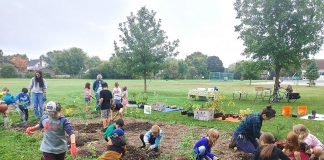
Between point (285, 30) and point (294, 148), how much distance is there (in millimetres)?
19932

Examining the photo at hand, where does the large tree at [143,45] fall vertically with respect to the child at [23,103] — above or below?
above

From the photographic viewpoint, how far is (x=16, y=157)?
802 cm

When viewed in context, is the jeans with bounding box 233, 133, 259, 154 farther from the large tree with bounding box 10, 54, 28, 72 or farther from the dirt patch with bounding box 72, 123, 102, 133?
the large tree with bounding box 10, 54, 28, 72

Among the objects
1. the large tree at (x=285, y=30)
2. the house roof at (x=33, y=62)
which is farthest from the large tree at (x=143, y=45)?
the house roof at (x=33, y=62)

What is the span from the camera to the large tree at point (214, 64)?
115062 mm

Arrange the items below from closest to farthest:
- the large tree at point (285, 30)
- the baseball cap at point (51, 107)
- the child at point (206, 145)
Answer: the baseball cap at point (51, 107) < the child at point (206, 145) < the large tree at point (285, 30)

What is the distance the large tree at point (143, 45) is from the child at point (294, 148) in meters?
24.1

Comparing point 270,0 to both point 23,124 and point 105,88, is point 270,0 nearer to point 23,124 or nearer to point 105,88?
point 105,88

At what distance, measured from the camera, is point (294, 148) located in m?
6.32

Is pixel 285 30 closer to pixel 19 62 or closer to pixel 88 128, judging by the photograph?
pixel 88 128

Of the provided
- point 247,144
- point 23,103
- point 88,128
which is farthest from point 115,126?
point 23,103

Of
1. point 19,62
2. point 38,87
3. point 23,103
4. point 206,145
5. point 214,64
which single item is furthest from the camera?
point 214,64

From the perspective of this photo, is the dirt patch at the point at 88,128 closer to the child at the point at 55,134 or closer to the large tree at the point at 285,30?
the child at the point at 55,134

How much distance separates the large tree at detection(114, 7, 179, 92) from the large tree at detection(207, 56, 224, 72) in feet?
279
